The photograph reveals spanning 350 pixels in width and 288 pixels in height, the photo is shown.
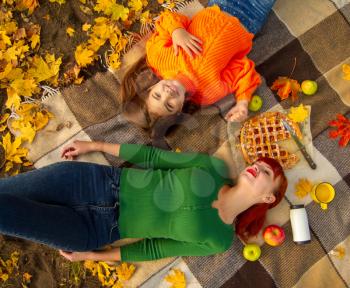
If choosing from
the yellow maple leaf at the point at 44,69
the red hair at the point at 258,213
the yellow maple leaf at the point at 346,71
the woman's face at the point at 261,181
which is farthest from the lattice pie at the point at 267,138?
the yellow maple leaf at the point at 44,69

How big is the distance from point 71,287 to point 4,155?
103cm

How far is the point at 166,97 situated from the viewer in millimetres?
2418

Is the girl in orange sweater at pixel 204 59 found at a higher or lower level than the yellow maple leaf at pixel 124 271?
higher

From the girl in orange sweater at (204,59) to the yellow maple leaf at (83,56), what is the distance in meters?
0.44

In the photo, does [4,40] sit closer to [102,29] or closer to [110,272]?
[102,29]

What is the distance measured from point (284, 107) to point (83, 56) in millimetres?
1498

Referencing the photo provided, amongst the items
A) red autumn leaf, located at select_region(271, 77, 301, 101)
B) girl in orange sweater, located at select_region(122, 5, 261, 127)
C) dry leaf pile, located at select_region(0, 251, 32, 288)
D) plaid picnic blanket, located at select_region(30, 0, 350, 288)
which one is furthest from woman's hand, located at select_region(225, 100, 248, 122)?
dry leaf pile, located at select_region(0, 251, 32, 288)

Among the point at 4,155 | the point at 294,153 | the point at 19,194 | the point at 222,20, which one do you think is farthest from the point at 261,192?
the point at 4,155

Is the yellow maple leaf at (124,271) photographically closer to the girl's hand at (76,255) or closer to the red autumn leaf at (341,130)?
the girl's hand at (76,255)

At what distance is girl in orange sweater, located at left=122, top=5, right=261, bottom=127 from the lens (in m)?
2.60

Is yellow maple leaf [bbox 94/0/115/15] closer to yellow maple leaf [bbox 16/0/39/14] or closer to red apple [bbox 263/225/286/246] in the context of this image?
yellow maple leaf [bbox 16/0/39/14]

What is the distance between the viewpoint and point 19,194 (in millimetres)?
2168

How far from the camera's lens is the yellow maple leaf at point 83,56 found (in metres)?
2.87

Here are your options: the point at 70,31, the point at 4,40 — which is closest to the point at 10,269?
the point at 4,40
